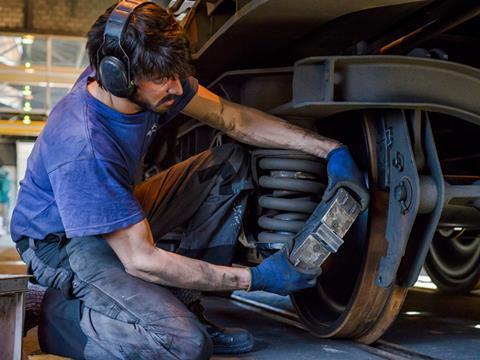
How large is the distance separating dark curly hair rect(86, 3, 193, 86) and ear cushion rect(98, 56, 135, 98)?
0.13 ft

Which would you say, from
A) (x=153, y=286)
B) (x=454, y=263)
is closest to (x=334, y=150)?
(x=153, y=286)

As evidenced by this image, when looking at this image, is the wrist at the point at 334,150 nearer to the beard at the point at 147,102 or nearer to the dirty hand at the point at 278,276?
the dirty hand at the point at 278,276

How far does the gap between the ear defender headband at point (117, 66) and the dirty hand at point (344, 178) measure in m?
0.75

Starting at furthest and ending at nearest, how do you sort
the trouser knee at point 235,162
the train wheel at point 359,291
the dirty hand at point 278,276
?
the trouser knee at point 235,162
the train wheel at point 359,291
the dirty hand at point 278,276

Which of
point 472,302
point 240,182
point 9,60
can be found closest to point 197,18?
point 240,182

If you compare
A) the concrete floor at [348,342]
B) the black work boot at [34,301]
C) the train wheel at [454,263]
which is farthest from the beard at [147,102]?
the train wheel at [454,263]

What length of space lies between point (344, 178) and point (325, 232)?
0.20 m

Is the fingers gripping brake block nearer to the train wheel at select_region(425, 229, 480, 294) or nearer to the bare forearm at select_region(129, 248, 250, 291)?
the bare forearm at select_region(129, 248, 250, 291)

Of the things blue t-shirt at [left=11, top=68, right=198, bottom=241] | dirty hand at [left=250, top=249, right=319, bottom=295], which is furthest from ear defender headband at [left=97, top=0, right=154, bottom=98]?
dirty hand at [left=250, top=249, right=319, bottom=295]

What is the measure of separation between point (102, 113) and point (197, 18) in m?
0.92

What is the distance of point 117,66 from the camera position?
2088mm

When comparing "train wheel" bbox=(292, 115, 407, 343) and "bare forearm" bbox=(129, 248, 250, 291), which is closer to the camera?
"bare forearm" bbox=(129, 248, 250, 291)

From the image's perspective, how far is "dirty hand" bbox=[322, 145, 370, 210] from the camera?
238cm

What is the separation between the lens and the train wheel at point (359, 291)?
98.1 inches
